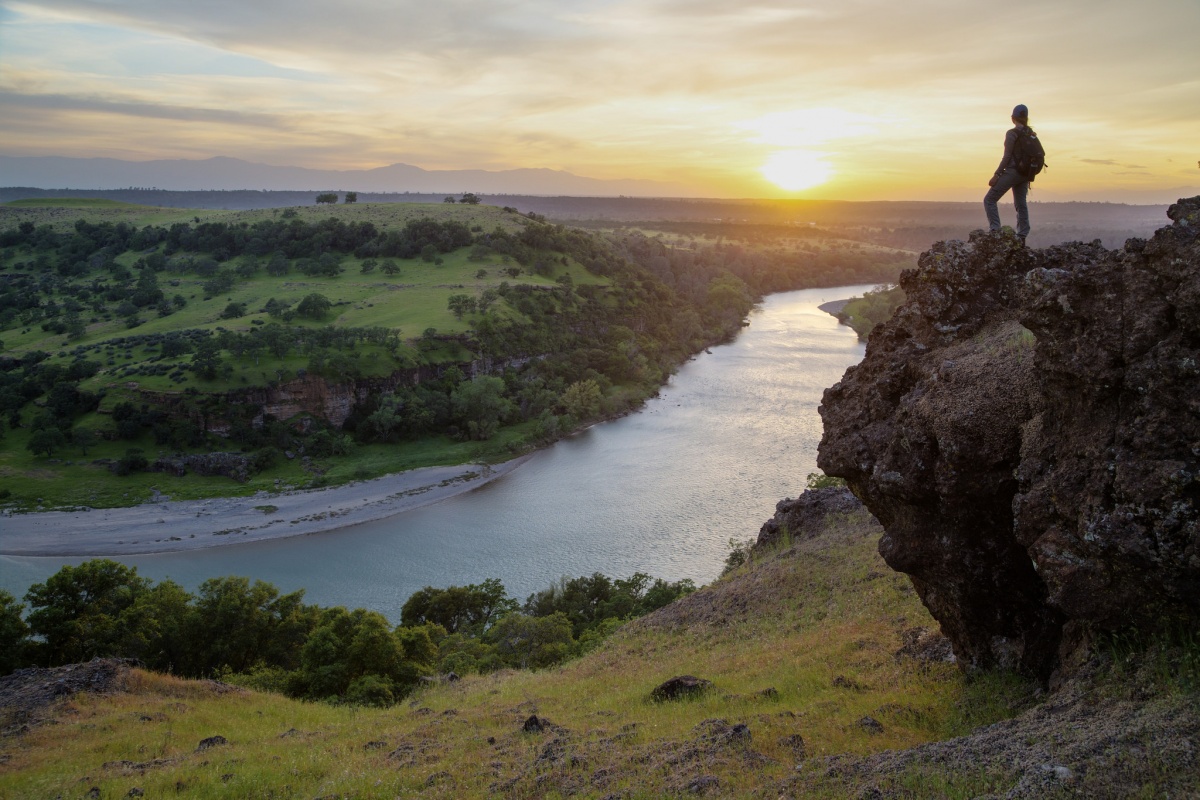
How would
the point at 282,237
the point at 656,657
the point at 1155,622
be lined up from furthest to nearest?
the point at 282,237
the point at 656,657
the point at 1155,622

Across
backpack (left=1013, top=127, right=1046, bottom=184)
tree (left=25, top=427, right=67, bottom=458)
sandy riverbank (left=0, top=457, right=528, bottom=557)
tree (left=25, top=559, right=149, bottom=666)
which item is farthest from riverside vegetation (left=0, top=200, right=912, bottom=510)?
backpack (left=1013, top=127, right=1046, bottom=184)

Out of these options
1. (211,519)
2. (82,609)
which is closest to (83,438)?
(211,519)

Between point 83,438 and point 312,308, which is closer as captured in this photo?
point 83,438

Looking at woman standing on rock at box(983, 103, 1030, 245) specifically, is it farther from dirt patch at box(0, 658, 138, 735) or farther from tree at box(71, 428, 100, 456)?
tree at box(71, 428, 100, 456)

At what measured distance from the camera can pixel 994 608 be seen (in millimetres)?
9820

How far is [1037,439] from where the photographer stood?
324 inches

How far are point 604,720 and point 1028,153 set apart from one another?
10826 millimetres

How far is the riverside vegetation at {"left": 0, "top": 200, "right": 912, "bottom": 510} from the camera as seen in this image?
5672 cm

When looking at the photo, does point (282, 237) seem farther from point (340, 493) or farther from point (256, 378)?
point (340, 493)

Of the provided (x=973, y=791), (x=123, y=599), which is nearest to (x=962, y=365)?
(x=973, y=791)

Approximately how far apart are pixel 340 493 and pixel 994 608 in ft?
160

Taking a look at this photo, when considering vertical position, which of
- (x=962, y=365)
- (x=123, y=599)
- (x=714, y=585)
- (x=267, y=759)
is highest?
(x=962, y=365)

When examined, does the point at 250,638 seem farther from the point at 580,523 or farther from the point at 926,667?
the point at 580,523

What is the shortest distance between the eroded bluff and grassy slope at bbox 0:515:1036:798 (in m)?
1.53
